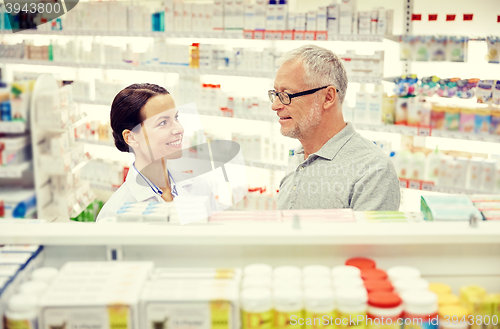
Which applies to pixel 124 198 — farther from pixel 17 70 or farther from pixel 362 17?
pixel 17 70

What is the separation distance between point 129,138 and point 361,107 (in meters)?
2.47

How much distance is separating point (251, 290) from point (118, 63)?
15.1 ft

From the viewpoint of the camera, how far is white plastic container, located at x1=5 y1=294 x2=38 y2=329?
3.54ft

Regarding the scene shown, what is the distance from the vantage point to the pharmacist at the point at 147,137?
7.00 feet

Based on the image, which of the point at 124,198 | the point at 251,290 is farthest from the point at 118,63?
the point at 251,290

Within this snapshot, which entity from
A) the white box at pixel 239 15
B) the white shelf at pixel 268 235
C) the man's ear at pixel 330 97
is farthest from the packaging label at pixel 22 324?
the white box at pixel 239 15

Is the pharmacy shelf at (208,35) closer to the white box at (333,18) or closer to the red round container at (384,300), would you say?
the white box at (333,18)

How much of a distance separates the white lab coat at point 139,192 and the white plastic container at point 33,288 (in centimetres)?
76

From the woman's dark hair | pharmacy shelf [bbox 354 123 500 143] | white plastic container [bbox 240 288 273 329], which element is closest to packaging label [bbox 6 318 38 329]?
white plastic container [bbox 240 288 273 329]

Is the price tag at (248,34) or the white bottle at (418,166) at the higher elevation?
the price tag at (248,34)

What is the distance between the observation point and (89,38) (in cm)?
624

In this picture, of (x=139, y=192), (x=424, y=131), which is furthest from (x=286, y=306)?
(x=424, y=131)

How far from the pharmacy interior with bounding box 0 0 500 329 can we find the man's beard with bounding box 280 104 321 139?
0.24ft

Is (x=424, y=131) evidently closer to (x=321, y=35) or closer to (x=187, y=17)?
(x=321, y=35)
